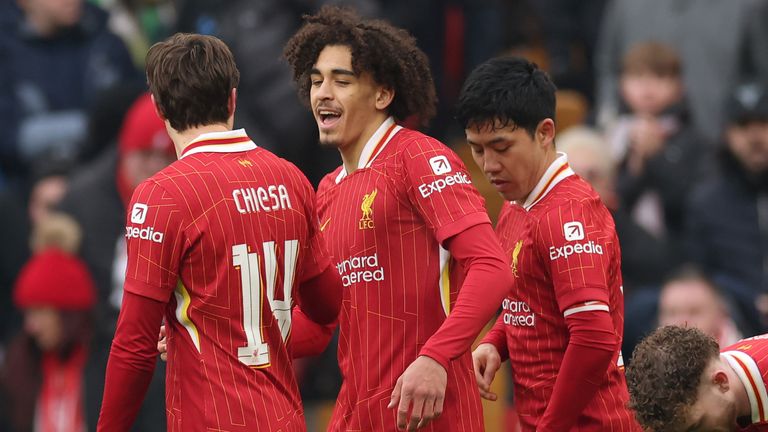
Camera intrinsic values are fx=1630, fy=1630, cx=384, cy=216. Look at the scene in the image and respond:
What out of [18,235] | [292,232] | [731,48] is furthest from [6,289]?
[292,232]

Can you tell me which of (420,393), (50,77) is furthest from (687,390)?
(50,77)

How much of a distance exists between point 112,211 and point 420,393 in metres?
4.69

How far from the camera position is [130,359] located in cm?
505

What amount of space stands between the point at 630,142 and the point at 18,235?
3.98 m

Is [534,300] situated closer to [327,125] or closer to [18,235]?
[327,125]

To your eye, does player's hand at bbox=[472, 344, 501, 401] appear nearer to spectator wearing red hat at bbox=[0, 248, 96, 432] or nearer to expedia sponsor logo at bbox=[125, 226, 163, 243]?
expedia sponsor logo at bbox=[125, 226, 163, 243]

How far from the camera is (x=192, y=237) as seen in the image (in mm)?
5051

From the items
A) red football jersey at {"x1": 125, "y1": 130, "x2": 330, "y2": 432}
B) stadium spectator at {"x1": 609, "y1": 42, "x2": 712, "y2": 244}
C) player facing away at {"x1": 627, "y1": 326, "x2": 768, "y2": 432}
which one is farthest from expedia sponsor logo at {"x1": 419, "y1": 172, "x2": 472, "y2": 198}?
stadium spectator at {"x1": 609, "y1": 42, "x2": 712, "y2": 244}

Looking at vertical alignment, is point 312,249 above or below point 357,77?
below

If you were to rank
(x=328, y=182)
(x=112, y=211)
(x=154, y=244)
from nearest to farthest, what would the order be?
1. (x=154, y=244)
2. (x=328, y=182)
3. (x=112, y=211)

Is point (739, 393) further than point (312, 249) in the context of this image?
No

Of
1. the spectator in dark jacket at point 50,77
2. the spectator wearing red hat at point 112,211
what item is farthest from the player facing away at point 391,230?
the spectator in dark jacket at point 50,77

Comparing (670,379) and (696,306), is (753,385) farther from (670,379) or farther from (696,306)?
(696,306)

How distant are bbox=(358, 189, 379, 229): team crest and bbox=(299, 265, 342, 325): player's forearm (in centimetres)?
20
